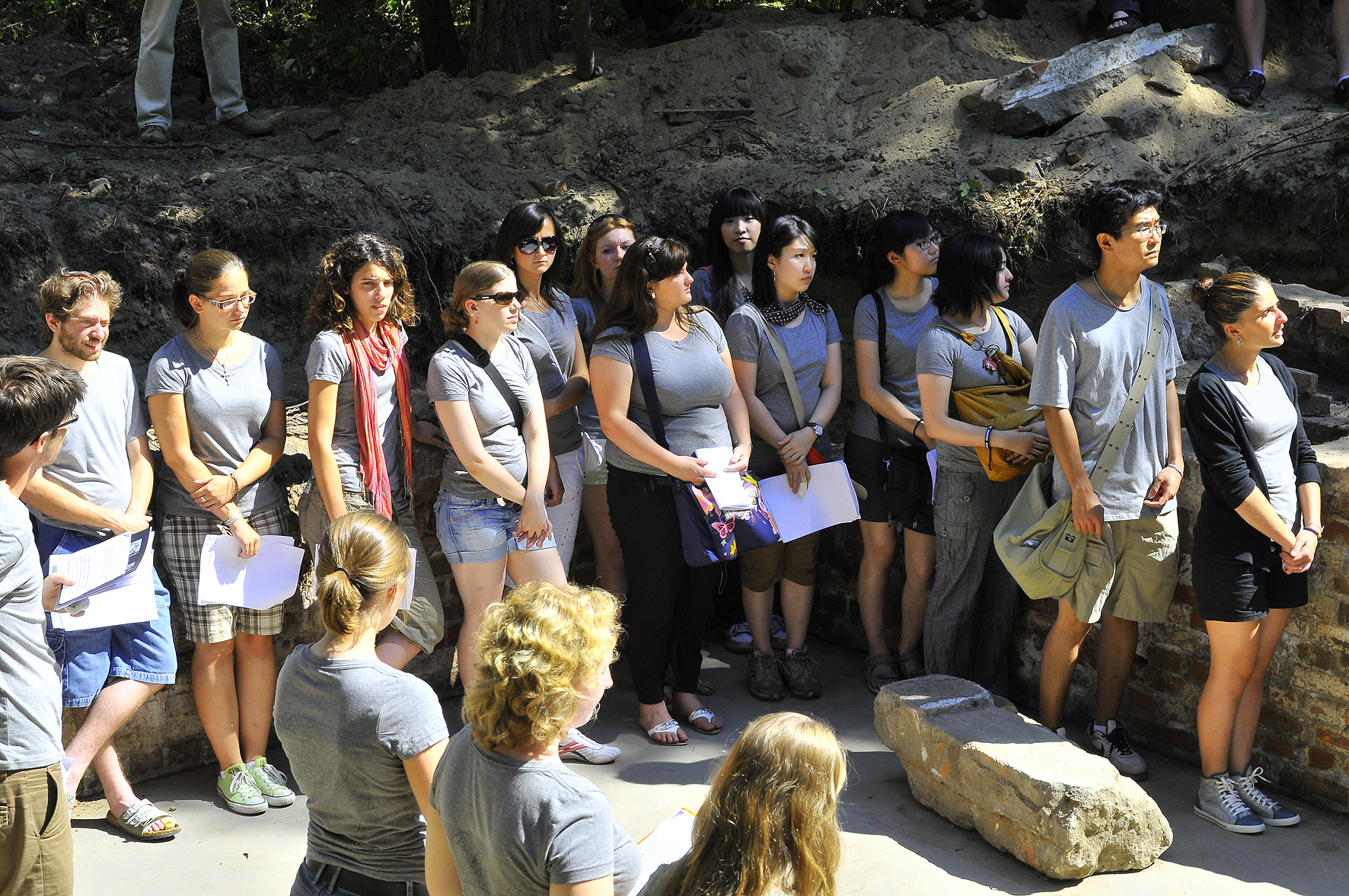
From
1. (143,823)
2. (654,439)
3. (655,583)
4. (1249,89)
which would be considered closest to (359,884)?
(143,823)

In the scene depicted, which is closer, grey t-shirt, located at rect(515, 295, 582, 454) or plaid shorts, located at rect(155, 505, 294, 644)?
plaid shorts, located at rect(155, 505, 294, 644)

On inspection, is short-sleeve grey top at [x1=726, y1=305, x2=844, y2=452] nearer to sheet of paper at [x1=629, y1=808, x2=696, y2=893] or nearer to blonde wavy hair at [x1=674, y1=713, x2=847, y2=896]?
sheet of paper at [x1=629, y1=808, x2=696, y2=893]

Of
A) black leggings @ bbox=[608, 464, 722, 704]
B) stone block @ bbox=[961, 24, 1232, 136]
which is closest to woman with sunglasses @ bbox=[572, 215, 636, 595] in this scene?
black leggings @ bbox=[608, 464, 722, 704]

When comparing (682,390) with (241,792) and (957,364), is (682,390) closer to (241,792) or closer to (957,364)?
(957,364)

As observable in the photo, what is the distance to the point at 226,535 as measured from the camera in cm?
391

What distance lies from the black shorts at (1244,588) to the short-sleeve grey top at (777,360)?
1.74m

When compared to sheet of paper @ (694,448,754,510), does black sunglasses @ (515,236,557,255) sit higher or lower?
higher

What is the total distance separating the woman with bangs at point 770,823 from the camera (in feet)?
6.16

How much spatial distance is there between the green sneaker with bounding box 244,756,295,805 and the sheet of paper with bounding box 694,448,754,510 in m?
1.93

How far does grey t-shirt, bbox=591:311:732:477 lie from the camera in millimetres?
4344

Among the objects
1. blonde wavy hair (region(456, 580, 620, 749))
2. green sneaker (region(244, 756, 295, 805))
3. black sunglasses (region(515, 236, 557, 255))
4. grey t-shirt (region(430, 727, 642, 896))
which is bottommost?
green sneaker (region(244, 756, 295, 805))

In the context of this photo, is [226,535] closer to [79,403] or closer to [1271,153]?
[79,403]

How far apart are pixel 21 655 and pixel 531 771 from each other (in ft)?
4.59

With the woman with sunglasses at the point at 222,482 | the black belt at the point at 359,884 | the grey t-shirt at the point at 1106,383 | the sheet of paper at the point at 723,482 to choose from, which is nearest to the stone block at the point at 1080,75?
the grey t-shirt at the point at 1106,383
